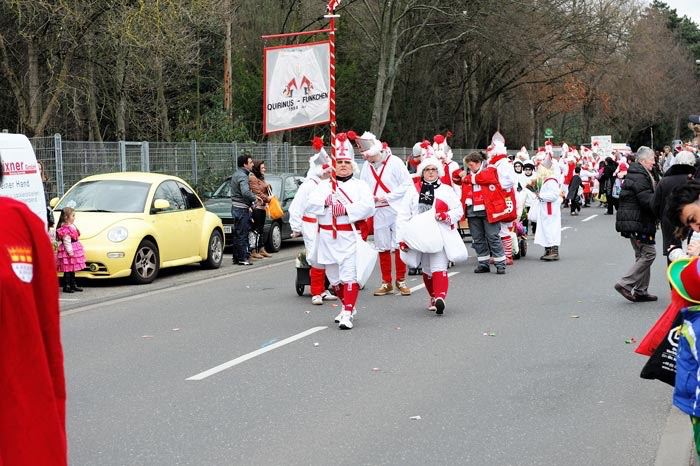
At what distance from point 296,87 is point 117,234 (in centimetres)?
1178

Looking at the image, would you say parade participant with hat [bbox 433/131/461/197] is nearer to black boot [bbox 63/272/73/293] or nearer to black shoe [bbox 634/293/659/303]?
black shoe [bbox 634/293/659/303]

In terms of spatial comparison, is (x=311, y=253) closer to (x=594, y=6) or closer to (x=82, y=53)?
(x=82, y=53)

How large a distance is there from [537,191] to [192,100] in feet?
73.7

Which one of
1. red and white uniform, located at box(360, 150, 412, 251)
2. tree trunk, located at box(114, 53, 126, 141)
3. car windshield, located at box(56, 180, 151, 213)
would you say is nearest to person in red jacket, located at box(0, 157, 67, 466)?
red and white uniform, located at box(360, 150, 412, 251)

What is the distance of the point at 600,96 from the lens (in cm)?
6975

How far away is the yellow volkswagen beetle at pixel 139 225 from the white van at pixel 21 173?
4.76 feet

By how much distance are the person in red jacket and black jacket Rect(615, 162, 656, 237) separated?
9.46 meters

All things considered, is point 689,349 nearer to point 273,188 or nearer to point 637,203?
point 637,203

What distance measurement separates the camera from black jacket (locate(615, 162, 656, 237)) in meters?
11.7

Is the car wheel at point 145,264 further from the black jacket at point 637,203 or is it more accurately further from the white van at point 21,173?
the black jacket at point 637,203

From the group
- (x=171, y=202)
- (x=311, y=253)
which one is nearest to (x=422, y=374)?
(x=311, y=253)

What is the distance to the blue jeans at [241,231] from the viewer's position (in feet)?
58.1

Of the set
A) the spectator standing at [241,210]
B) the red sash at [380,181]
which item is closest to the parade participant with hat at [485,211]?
the red sash at [380,181]

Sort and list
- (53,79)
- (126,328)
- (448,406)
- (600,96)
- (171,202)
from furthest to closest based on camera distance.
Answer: (600,96), (53,79), (171,202), (126,328), (448,406)
